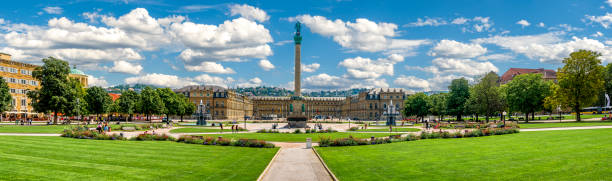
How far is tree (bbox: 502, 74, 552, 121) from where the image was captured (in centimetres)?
7325

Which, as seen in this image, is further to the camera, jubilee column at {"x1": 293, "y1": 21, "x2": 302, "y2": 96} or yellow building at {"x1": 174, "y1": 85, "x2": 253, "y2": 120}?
yellow building at {"x1": 174, "y1": 85, "x2": 253, "y2": 120}

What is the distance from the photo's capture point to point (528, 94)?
241 ft

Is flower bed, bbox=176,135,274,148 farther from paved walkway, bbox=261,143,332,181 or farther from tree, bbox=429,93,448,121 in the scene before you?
tree, bbox=429,93,448,121

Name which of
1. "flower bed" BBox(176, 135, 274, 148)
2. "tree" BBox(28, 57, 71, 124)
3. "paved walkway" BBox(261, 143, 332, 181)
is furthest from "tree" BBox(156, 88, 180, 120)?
"paved walkway" BBox(261, 143, 332, 181)

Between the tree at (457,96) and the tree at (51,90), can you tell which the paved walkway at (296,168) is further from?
the tree at (457,96)

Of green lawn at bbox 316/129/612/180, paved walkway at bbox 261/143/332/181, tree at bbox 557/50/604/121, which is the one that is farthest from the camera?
tree at bbox 557/50/604/121

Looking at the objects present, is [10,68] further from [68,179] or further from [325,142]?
[68,179]

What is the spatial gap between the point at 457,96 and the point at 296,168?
72902mm

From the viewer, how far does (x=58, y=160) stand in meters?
19.1

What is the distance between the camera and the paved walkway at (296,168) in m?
17.9

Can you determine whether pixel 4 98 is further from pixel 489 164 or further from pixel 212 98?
pixel 212 98

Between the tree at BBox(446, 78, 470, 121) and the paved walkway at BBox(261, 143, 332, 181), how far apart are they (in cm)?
6602

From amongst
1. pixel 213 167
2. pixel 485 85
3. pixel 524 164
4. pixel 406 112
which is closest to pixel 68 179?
pixel 213 167

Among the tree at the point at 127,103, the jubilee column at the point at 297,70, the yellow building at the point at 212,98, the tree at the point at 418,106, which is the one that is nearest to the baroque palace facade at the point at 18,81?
the tree at the point at 127,103
